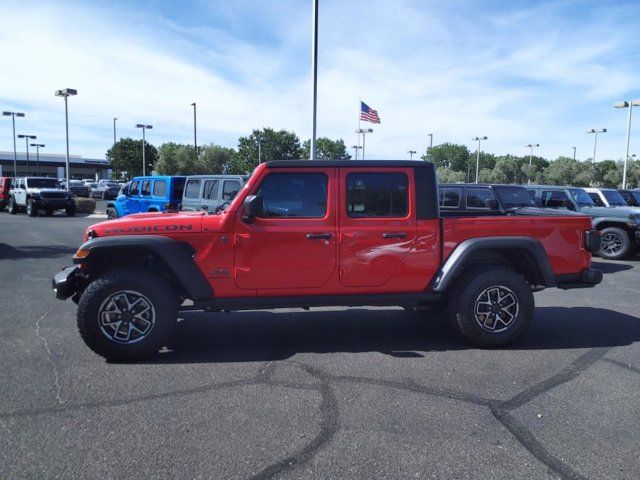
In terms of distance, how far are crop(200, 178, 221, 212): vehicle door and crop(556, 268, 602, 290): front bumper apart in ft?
29.9

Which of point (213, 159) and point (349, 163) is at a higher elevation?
point (213, 159)

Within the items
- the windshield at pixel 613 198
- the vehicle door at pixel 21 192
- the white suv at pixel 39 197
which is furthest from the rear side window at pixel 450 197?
the vehicle door at pixel 21 192

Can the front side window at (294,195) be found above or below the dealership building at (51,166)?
below

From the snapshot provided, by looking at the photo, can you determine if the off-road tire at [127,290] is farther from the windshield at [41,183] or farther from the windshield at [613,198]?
the windshield at [41,183]

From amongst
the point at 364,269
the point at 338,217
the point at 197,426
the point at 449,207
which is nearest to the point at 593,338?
the point at 364,269

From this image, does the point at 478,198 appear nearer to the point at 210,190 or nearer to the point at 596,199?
the point at 596,199

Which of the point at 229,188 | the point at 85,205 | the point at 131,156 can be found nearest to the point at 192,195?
the point at 229,188

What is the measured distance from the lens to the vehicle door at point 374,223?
16.3ft

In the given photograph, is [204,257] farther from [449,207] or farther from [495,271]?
[449,207]

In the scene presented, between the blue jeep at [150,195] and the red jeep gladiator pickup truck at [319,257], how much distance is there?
9977 millimetres

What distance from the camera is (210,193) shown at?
13.1 m

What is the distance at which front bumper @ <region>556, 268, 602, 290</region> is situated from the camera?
5379 millimetres

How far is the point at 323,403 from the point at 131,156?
67856 mm

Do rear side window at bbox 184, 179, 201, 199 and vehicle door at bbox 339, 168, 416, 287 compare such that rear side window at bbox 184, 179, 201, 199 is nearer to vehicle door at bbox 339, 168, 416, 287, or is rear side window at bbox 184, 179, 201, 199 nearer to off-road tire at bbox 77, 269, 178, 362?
off-road tire at bbox 77, 269, 178, 362
